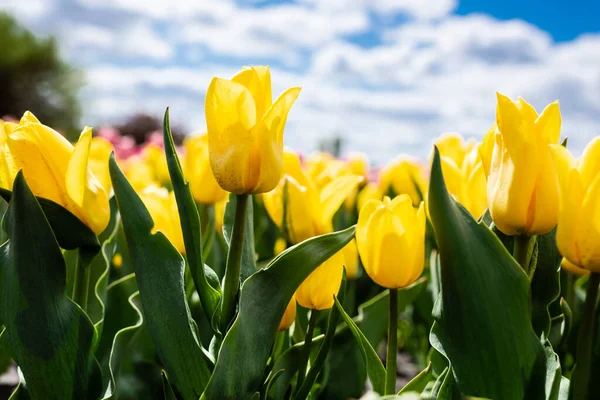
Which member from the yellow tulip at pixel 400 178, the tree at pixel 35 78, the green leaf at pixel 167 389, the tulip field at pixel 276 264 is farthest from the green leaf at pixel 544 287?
the tree at pixel 35 78

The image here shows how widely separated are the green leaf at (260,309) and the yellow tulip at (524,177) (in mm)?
173

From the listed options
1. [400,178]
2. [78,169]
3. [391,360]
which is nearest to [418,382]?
[391,360]

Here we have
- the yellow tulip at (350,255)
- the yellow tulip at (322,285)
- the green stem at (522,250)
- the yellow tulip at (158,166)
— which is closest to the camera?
the green stem at (522,250)

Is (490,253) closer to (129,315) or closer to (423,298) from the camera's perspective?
(129,315)

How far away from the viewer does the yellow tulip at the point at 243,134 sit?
69 cm

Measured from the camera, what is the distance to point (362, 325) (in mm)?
1124

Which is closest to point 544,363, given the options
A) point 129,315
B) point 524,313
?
point 524,313

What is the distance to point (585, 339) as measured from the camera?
742 mm

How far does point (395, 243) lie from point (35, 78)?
19.2m

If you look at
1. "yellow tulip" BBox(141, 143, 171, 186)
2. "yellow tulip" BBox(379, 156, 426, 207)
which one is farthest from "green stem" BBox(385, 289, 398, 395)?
"yellow tulip" BBox(141, 143, 171, 186)

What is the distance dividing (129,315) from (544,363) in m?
0.73

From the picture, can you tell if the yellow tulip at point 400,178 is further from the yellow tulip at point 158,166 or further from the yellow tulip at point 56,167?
the yellow tulip at point 56,167

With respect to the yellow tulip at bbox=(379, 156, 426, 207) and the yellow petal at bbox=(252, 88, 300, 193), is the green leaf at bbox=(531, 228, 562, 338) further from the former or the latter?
the yellow tulip at bbox=(379, 156, 426, 207)

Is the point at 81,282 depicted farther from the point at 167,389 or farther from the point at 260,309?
the point at 260,309
